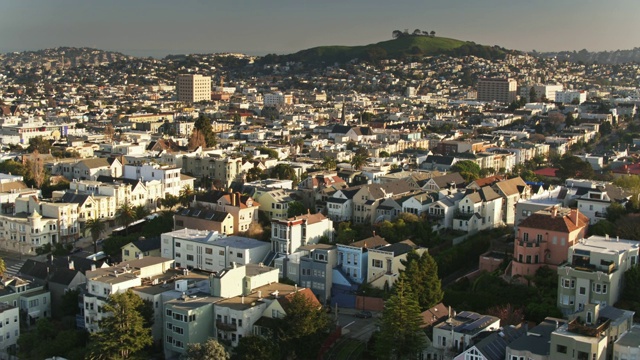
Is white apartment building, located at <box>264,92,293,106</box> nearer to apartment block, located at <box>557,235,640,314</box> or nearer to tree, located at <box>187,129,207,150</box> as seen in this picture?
tree, located at <box>187,129,207,150</box>

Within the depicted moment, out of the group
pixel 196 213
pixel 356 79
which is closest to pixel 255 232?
pixel 196 213

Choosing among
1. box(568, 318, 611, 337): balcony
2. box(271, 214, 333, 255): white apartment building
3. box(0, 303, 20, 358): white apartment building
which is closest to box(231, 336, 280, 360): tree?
box(0, 303, 20, 358): white apartment building

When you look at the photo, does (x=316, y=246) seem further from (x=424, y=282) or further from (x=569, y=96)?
(x=569, y=96)

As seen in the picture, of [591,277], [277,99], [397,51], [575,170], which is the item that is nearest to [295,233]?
[591,277]

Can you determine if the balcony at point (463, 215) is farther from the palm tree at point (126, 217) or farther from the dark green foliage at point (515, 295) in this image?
the palm tree at point (126, 217)

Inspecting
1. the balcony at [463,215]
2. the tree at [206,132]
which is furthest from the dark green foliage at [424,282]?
the tree at [206,132]

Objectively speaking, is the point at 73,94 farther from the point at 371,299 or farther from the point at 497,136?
the point at 371,299
